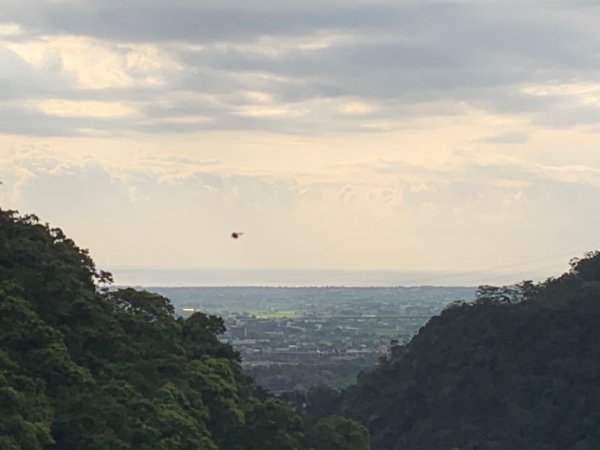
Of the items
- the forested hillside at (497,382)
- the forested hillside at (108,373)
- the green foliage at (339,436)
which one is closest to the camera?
the forested hillside at (108,373)

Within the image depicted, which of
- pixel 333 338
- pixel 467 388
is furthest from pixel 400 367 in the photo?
pixel 333 338

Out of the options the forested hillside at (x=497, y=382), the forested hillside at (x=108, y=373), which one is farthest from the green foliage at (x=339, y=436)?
the forested hillside at (x=497, y=382)

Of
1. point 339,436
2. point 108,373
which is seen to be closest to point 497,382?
point 339,436

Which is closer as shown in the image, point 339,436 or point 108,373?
point 108,373

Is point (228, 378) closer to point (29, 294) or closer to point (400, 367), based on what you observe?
point (29, 294)

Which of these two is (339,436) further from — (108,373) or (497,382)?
(497,382)

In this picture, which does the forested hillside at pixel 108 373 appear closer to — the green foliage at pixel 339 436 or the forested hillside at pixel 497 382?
the green foliage at pixel 339 436
